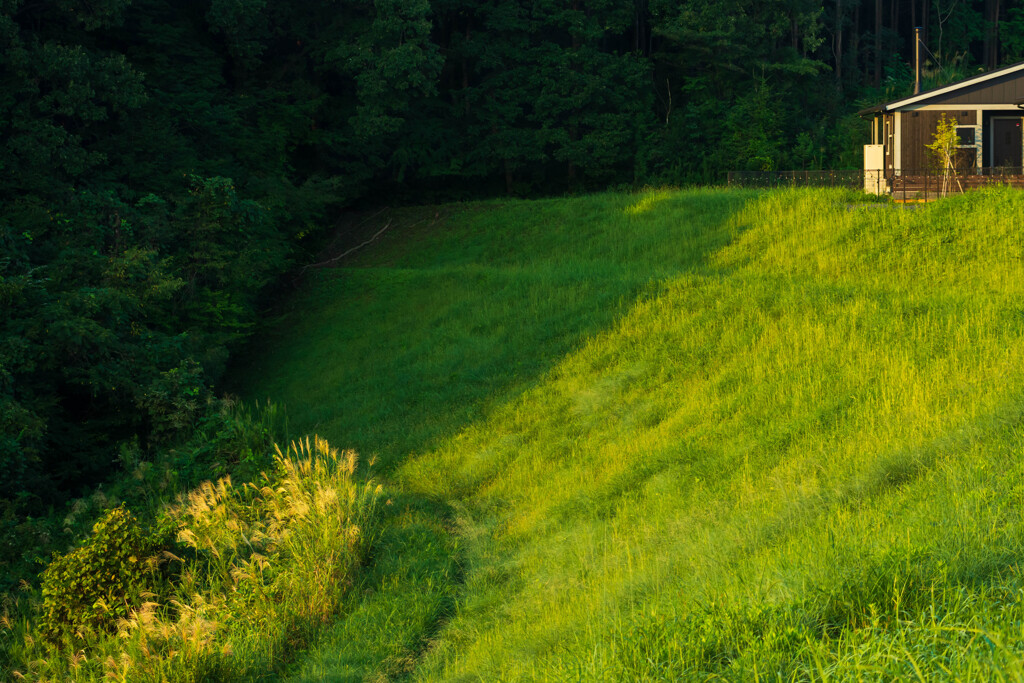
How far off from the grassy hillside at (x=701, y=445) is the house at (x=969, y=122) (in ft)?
22.8

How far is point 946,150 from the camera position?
2598cm

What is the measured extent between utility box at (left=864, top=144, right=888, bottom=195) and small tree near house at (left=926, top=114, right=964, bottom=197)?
58.9 inches

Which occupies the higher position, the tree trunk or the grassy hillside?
the tree trunk

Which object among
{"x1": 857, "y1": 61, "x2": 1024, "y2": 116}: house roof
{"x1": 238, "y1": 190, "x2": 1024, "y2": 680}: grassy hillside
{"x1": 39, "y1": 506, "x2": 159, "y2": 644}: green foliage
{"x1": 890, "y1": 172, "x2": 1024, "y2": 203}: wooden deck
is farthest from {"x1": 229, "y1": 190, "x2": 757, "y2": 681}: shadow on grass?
{"x1": 857, "y1": 61, "x2": 1024, "y2": 116}: house roof

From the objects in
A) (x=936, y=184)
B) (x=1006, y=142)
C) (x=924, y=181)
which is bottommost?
(x=936, y=184)

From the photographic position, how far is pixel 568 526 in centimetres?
1008

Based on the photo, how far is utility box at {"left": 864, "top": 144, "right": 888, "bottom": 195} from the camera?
2703 centimetres

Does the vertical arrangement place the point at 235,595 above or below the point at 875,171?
below

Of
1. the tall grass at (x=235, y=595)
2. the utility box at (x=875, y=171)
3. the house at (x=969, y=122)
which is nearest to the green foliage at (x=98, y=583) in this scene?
the tall grass at (x=235, y=595)

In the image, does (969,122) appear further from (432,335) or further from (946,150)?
(432,335)

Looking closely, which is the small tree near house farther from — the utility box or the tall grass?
the tall grass

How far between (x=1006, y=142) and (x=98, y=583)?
95.9 ft

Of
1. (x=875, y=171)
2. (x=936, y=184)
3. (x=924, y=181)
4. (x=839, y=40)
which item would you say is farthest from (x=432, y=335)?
Answer: (x=839, y=40)

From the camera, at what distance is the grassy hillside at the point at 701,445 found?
5180 millimetres
